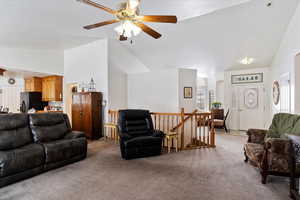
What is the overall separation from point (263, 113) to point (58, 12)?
23.9 feet

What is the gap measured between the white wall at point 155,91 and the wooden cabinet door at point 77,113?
5.71 ft

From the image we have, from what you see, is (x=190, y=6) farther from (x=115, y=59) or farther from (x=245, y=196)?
(x=245, y=196)

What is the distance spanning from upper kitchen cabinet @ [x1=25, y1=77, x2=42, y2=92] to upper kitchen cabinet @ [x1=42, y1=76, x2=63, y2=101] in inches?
16.0

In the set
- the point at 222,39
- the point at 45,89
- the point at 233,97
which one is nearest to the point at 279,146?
the point at 222,39

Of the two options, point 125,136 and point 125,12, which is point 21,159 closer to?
point 125,136

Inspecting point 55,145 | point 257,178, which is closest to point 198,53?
point 257,178

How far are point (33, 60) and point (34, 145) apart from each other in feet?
14.1

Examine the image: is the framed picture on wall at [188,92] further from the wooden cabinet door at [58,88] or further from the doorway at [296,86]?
the wooden cabinet door at [58,88]

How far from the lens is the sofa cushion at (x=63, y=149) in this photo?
117 inches

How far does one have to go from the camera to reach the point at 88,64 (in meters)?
5.76

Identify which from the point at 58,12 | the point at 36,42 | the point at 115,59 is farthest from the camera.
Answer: the point at 115,59

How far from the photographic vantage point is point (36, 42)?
5.23 metres

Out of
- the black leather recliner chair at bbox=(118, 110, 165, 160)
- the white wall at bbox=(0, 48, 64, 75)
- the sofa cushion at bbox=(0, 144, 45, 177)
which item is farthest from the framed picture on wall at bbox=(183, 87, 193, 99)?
the white wall at bbox=(0, 48, 64, 75)

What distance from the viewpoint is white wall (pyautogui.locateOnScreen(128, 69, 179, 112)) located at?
5582 mm
